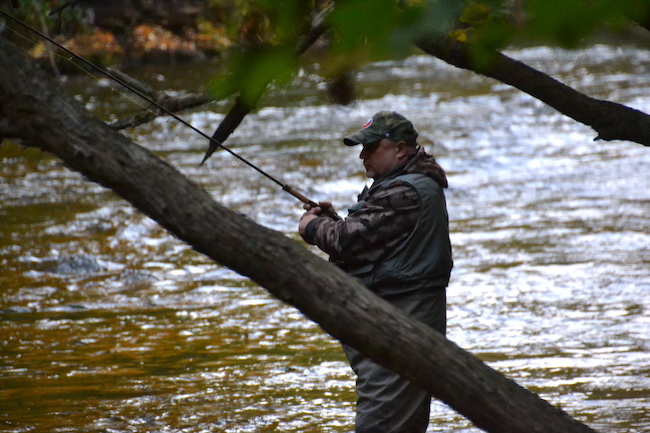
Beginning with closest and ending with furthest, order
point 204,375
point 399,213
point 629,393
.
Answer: point 399,213 < point 629,393 < point 204,375

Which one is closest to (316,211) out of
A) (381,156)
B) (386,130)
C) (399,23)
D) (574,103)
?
(381,156)

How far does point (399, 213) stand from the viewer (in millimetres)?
4258

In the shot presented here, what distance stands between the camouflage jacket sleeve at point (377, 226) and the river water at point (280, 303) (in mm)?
599

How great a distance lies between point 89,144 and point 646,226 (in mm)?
10086

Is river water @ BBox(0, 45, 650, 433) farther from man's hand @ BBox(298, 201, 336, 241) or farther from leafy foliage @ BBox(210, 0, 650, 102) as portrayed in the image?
man's hand @ BBox(298, 201, 336, 241)

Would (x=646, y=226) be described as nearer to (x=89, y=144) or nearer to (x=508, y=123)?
(x=508, y=123)

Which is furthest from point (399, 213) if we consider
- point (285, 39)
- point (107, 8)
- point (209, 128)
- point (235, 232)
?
point (107, 8)

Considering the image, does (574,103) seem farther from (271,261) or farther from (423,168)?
(271,261)

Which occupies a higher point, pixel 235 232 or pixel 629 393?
pixel 629 393

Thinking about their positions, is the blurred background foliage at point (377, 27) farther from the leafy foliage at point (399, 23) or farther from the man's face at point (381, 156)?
the man's face at point (381, 156)

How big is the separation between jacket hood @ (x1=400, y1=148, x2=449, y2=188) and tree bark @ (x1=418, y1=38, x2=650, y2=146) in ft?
1.53

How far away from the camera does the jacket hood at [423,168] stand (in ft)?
14.3

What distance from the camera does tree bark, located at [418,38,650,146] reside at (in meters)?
4.02

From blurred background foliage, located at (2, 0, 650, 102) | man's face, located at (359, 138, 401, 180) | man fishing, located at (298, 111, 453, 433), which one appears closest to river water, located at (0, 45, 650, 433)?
blurred background foliage, located at (2, 0, 650, 102)
